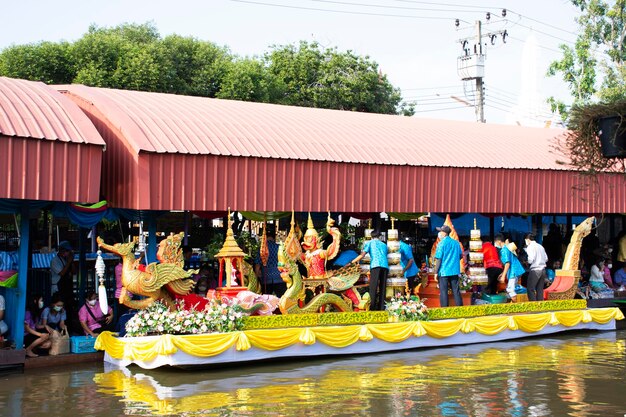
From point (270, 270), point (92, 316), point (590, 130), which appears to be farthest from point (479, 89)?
point (590, 130)

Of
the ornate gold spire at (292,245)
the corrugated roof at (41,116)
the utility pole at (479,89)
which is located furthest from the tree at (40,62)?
the ornate gold spire at (292,245)

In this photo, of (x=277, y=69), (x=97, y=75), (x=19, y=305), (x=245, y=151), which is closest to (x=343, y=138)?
(x=245, y=151)

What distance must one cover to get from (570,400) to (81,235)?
9196mm

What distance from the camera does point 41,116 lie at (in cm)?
1255

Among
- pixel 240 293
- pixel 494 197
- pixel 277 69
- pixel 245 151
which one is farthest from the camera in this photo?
pixel 277 69

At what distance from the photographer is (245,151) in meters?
14.0

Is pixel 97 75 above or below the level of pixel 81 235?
above

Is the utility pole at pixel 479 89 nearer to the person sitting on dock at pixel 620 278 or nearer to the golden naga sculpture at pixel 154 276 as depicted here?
the person sitting on dock at pixel 620 278

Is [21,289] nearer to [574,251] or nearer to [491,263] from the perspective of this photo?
[491,263]

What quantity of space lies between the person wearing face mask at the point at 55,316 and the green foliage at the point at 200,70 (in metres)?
19.4

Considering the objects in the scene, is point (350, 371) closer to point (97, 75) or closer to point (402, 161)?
point (402, 161)

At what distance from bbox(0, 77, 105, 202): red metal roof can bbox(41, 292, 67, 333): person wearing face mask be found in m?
1.83

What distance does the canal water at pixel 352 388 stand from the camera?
962cm

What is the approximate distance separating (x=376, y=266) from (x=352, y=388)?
3.86 meters
